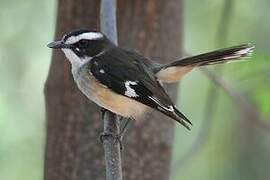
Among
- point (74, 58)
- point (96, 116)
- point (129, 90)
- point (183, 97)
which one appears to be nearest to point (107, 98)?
point (129, 90)

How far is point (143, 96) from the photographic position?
3041mm

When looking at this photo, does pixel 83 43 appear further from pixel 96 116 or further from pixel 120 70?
pixel 96 116

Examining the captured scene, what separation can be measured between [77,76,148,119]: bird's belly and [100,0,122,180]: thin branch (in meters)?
0.07

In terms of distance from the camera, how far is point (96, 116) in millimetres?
3490

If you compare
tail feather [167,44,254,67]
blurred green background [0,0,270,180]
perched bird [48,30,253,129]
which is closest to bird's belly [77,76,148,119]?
perched bird [48,30,253,129]

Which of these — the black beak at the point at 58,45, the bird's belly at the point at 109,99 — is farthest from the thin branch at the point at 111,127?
the black beak at the point at 58,45

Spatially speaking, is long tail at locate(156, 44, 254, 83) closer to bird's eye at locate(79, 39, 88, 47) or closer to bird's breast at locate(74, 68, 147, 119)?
bird's breast at locate(74, 68, 147, 119)

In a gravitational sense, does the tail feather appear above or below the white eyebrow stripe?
below

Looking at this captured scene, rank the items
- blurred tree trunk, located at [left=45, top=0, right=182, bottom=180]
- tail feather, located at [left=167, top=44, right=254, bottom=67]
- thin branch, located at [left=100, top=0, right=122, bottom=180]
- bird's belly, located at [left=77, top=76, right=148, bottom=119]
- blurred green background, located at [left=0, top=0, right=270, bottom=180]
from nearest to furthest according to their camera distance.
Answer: thin branch, located at [left=100, top=0, right=122, bottom=180] < tail feather, located at [left=167, top=44, right=254, bottom=67] < bird's belly, located at [left=77, top=76, right=148, bottom=119] < blurred tree trunk, located at [left=45, top=0, right=182, bottom=180] < blurred green background, located at [left=0, top=0, right=270, bottom=180]

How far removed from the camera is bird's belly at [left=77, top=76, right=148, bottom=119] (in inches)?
123

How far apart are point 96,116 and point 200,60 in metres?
0.63

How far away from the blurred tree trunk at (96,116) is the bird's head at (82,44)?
0.29 metres

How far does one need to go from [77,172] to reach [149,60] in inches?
23.8

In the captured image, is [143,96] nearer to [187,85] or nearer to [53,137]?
[53,137]
